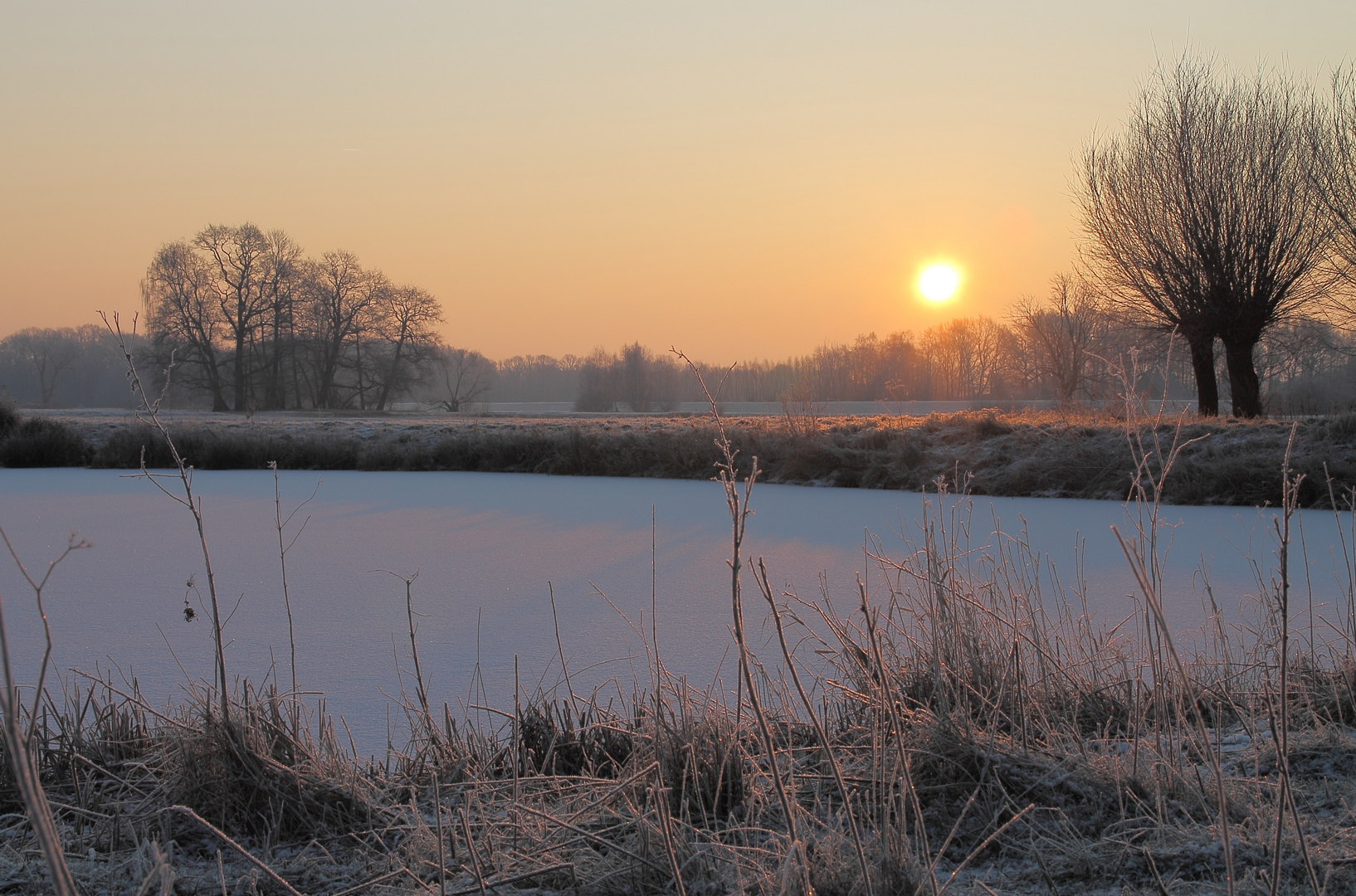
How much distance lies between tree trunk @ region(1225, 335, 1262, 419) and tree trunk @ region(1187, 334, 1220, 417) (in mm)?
348

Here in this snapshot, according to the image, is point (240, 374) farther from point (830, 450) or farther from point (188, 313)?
point (830, 450)

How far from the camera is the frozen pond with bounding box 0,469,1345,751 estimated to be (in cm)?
352

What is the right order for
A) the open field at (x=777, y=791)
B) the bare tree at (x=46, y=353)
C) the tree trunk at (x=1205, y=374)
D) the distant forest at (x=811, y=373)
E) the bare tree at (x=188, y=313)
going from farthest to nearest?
the bare tree at (x=46, y=353) < the bare tree at (x=188, y=313) < the distant forest at (x=811, y=373) < the tree trunk at (x=1205, y=374) < the open field at (x=777, y=791)

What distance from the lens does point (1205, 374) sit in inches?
587

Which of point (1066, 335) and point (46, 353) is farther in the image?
point (46, 353)

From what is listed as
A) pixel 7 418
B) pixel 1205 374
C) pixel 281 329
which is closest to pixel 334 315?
pixel 281 329

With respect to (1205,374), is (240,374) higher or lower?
higher

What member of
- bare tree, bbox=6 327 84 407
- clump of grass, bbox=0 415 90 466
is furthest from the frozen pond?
bare tree, bbox=6 327 84 407

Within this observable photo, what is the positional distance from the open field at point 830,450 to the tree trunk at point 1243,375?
9.98 ft

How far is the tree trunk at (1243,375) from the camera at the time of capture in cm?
1391

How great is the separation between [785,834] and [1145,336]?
1582 cm

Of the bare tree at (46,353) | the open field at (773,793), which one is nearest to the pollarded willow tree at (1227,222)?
the open field at (773,793)

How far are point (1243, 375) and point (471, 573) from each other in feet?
44.8

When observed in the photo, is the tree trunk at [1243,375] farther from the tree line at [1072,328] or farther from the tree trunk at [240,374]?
the tree trunk at [240,374]
